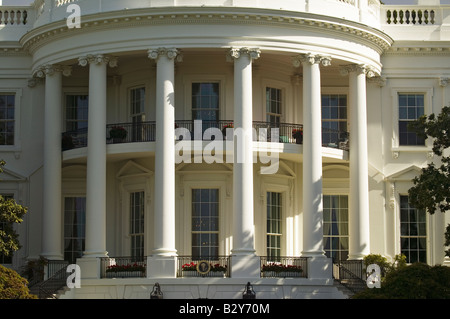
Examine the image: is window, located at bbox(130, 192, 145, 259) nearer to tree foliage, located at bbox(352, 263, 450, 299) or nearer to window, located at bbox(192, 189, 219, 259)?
window, located at bbox(192, 189, 219, 259)

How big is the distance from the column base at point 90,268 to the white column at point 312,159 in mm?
7258

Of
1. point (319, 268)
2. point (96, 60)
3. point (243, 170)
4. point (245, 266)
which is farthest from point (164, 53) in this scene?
point (319, 268)

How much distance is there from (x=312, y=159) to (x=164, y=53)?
6.43 metres

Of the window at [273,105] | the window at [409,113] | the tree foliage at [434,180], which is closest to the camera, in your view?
the tree foliage at [434,180]

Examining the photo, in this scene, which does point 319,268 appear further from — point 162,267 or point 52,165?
point 52,165

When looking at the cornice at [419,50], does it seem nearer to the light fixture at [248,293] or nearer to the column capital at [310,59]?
the column capital at [310,59]

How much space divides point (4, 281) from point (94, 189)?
7.29 meters

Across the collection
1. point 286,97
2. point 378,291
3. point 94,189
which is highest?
point 286,97

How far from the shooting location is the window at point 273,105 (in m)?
44.1

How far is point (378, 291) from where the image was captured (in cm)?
3475

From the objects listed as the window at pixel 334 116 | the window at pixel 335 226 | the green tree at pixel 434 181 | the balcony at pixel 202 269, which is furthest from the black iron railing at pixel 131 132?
the green tree at pixel 434 181

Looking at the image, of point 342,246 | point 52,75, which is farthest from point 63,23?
point 342,246

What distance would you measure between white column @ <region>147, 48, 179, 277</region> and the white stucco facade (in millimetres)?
50

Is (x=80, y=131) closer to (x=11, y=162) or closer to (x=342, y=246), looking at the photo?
(x=11, y=162)
